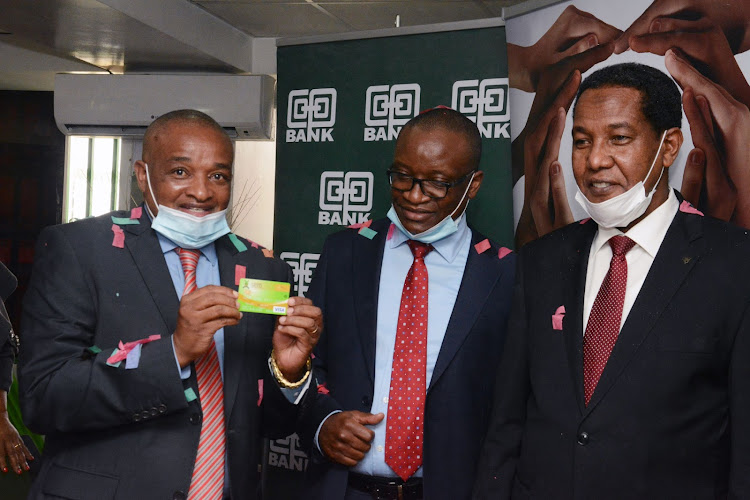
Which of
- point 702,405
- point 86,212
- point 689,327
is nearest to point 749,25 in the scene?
point 689,327

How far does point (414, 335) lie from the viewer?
8.46ft

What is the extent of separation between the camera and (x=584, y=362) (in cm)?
210

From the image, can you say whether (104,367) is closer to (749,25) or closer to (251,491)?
(251,491)

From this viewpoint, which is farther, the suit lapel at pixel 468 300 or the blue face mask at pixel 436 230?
the blue face mask at pixel 436 230

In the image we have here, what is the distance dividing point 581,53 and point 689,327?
1.48m

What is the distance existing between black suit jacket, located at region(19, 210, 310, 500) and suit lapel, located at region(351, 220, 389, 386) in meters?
0.48

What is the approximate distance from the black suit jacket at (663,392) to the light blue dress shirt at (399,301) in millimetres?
491

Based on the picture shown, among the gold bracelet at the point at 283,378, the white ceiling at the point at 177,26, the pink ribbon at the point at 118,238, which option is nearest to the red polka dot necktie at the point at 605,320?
the gold bracelet at the point at 283,378

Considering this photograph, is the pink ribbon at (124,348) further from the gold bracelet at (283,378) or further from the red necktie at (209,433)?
the gold bracelet at (283,378)

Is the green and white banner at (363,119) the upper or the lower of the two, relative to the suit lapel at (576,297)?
upper

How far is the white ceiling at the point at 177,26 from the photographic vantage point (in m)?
5.84

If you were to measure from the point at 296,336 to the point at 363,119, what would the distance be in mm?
2153

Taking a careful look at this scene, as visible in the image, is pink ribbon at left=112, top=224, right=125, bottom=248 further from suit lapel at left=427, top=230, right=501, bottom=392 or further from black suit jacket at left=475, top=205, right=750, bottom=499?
black suit jacket at left=475, top=205, right=750, bottom=499

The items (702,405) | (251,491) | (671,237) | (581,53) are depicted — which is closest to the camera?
(702,405)
